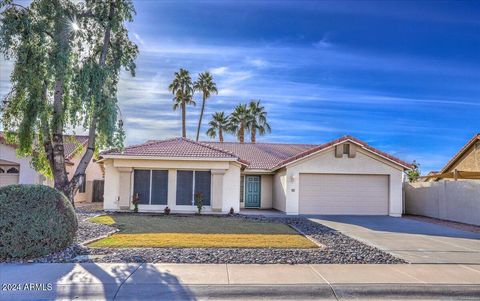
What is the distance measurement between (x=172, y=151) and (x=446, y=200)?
15164 millimetres

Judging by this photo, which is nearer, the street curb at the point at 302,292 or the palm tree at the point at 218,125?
the street curb at the point at 302,292

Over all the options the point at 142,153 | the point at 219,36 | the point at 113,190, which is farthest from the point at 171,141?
the point at 219,36

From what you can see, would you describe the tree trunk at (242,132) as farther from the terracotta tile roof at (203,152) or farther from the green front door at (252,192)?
the green front door at (252,192)

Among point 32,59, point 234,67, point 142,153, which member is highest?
point 234,67

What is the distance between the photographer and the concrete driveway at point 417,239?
35.0 feet

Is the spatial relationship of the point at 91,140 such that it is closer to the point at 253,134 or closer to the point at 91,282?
the point at 91,282

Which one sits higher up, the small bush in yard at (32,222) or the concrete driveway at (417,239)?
the small bush in yard at (32,222)

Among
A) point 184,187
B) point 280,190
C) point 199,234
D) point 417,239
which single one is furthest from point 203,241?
→ point 280,190

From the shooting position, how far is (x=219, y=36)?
16984 mm

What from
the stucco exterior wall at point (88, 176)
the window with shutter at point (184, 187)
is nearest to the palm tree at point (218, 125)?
the stucco exterior wall at point (88, 176)

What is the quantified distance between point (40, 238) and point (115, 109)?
637cm

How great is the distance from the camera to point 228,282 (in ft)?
25.2

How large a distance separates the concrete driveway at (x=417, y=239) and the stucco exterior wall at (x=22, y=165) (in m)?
17.6

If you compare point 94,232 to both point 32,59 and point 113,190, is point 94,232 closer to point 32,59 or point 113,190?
point 32,59
